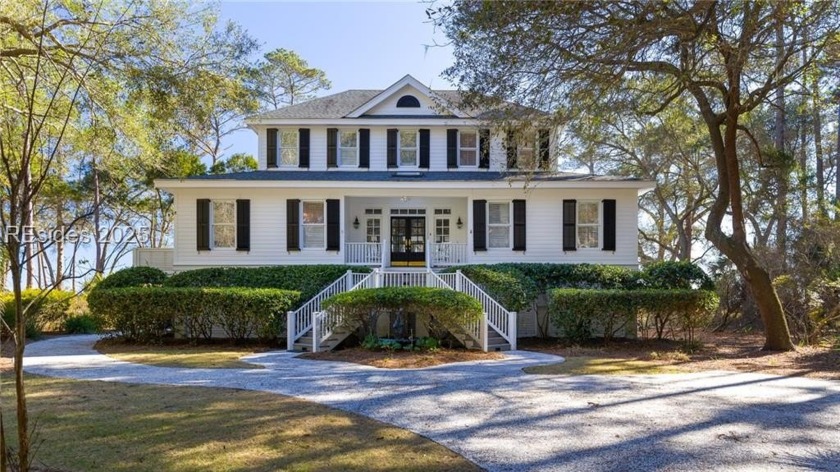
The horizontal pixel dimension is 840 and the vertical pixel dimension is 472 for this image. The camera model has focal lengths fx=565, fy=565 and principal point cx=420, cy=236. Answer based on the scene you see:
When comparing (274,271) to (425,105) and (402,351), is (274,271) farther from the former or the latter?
(425,105)

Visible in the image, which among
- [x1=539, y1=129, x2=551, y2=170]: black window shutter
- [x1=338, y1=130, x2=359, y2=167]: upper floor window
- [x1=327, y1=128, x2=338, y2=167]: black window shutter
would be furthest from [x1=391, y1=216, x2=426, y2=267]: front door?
[x1=539, y1=129, x2=551, y2=170]: black window shutter

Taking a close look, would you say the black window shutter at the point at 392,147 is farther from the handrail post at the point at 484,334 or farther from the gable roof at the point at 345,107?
the handrail post at the point at 484,334

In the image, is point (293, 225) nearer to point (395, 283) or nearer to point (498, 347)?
point (395, 283)

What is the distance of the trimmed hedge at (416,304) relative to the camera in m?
12.1

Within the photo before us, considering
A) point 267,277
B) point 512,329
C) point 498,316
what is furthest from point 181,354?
point 512,329

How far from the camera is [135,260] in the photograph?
17.7m

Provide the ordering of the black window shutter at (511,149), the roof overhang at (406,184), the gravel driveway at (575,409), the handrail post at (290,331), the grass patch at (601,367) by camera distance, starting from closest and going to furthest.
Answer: the gravel driveway at (575,409) < the grass patch at (601,367) < the black window shutter at (511,149) < the handrail post at (290,331) < the roof overhang at (406,184)

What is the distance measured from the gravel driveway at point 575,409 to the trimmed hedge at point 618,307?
3270mm

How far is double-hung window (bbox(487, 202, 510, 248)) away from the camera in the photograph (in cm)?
1791

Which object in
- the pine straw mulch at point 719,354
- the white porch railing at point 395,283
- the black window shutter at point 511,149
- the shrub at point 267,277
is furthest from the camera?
the shrub at point 267,277

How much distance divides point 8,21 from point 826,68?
16.5 meters

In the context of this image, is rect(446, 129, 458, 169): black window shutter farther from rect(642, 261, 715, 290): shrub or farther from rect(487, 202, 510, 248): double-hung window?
rect(642, 261, 715, 290): shrub

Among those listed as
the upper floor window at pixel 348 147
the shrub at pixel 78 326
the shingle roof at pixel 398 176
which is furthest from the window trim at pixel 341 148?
the shrub at pixel 78 326

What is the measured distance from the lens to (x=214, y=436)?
5.42m
